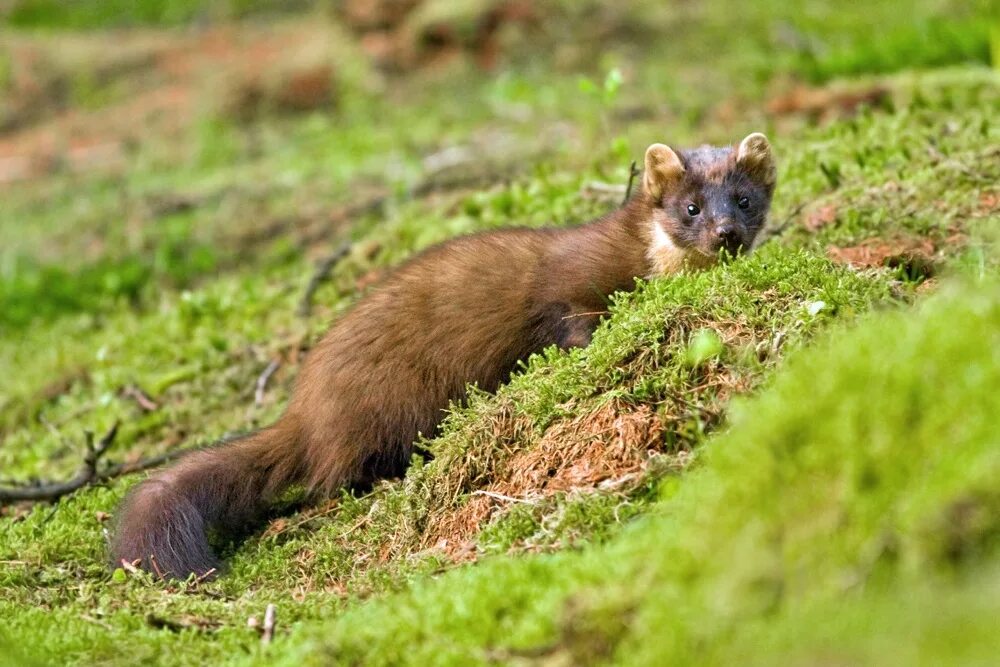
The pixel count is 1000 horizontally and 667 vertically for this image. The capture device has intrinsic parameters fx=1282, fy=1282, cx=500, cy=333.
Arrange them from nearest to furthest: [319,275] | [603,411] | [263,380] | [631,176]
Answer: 1. [603,411]
2. [631,176]
3. [263,380]
4. [319,275]

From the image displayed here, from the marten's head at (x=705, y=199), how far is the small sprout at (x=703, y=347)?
1248mm

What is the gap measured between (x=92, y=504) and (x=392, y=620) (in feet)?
11.5

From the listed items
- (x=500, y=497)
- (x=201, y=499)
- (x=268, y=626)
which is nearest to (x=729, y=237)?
(x=500, y=497)

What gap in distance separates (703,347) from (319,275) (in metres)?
5.43

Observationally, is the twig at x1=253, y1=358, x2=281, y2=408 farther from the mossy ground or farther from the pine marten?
the pine marten

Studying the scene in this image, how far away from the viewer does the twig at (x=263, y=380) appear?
886cm

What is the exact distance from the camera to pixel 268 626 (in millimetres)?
5055

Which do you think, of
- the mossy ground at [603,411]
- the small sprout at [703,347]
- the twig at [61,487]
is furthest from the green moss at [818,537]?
the twig at [61,487]

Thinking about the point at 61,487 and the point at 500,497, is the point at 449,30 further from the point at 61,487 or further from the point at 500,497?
the point at 500,497

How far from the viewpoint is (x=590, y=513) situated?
5.27 m

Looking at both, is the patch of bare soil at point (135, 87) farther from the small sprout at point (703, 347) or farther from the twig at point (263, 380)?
the small sprout at point (703, 347)

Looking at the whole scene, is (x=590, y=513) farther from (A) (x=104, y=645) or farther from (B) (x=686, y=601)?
(A) (x=104, y=645)

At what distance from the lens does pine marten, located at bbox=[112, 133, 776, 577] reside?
693 centimetres

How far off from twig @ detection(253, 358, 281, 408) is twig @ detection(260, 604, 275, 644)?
3.72 metres
